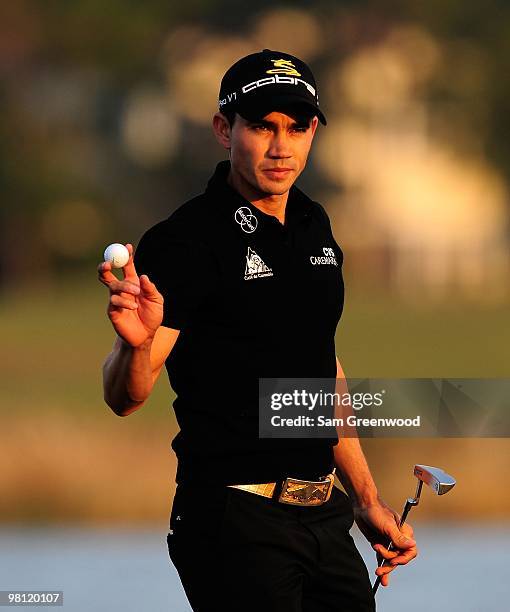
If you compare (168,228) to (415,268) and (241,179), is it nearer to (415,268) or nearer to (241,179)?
(241,179)

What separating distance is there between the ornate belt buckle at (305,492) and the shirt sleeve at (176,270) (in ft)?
1.73

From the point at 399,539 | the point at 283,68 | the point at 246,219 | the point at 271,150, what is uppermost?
the point at 283,68

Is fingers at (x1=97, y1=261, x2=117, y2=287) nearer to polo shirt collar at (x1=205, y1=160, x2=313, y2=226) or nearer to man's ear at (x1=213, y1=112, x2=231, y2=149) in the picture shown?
polo shirt collar at (x1=205, y1=160, x2=313, y2=226)

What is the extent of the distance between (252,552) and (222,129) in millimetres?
1189

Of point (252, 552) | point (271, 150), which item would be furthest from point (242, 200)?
point (252, 552)

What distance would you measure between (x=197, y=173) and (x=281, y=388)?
3356cm

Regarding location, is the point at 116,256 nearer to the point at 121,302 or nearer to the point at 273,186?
the point at 121,302

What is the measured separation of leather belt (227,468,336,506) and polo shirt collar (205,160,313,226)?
0.73m

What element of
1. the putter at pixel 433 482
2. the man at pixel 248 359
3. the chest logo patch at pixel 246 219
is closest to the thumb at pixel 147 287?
the man at pixel 248 359

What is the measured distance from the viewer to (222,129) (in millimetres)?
4527

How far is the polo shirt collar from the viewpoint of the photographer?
4.41m

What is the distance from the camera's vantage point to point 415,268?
140 feet

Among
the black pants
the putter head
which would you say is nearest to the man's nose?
the black pants

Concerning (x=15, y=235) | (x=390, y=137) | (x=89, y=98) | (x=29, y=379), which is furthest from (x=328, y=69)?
(x=29, y=379)
